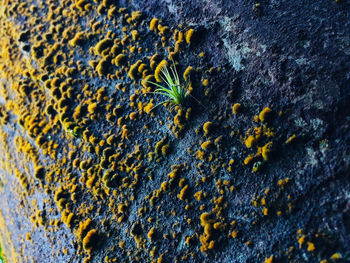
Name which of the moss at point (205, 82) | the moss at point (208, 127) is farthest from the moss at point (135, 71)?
the moss at point (208, 127)

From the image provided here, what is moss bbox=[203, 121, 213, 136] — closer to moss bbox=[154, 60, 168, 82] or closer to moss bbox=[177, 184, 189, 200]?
moss bbox=[177, 184, 189, 200]

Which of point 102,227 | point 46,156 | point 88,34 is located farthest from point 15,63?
point 102,227

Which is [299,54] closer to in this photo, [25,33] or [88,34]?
[88,34]

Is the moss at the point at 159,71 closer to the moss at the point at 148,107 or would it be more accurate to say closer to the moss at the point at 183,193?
the moss at the point at 148,107

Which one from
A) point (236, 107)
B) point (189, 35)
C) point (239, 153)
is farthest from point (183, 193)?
point (189, 35)

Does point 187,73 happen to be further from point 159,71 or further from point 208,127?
point 208,127
